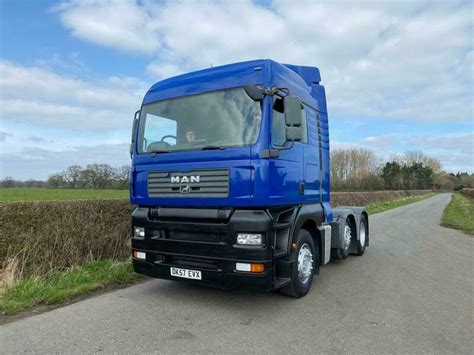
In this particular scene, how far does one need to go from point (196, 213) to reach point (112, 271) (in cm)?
242

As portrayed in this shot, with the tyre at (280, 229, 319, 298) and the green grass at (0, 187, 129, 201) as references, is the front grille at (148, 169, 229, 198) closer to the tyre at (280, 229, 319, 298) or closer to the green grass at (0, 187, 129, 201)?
the tyre at (280, 229, 319, 298)

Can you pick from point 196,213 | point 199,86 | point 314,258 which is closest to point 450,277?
point 314,258

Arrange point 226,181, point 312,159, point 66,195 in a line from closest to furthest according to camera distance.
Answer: point 226,181 → point 312,159 → point 66,195

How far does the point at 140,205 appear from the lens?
5.34 m

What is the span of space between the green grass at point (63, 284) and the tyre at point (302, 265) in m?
2.73

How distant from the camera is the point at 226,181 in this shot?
14.6ft

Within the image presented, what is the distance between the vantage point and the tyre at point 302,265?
4846 millimetres

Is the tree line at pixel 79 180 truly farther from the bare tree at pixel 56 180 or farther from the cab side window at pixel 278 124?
the cab side window at pixel 278 124

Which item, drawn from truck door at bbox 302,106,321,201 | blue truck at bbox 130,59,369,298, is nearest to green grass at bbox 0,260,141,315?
blue truck at bbox 130,59,369,298

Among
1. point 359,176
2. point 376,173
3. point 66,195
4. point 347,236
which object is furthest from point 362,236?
point 376,173

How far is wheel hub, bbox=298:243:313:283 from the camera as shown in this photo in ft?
16.9

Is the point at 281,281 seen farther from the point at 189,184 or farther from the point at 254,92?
the point at 254,92

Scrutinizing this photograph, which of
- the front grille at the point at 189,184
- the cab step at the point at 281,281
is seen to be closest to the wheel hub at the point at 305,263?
the cab step at the point at 281,281

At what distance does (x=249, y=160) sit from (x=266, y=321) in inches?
74.5
